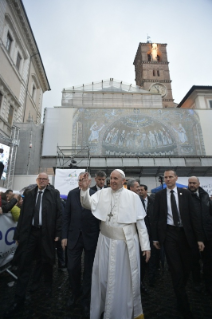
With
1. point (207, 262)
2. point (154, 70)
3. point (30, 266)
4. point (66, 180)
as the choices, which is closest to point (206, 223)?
point (207, 262)

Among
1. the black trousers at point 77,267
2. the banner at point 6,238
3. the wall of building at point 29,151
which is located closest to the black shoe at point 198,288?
the black trousers at point 77,267

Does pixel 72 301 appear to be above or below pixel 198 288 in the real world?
above

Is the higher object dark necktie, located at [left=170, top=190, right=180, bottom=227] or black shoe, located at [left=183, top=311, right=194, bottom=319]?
dark necktie, located at [left=170, top=190, right=180, bottom=227]

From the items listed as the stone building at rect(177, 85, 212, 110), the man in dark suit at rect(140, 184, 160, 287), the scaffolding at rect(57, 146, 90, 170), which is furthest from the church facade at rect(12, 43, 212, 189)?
the man in dark suit at rect(140, 184, 160, 287)

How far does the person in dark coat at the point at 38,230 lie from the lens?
3043 millimetres

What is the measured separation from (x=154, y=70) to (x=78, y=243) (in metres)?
44.3

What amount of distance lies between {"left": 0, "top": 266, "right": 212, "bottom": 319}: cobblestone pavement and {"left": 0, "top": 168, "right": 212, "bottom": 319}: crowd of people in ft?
0.43

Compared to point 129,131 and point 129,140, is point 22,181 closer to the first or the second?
point 129,140

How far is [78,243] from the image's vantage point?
3010mm

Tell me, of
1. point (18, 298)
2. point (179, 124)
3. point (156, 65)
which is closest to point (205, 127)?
point (179, 124)

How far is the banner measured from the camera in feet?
12.9

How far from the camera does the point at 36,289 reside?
3455mm

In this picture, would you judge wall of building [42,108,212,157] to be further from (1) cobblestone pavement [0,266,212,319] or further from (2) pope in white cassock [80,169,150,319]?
(2) pope in white cassock [80,169,150,319]

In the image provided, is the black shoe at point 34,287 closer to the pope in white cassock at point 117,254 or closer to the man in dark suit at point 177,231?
the pope in white cassock at point 117,254
